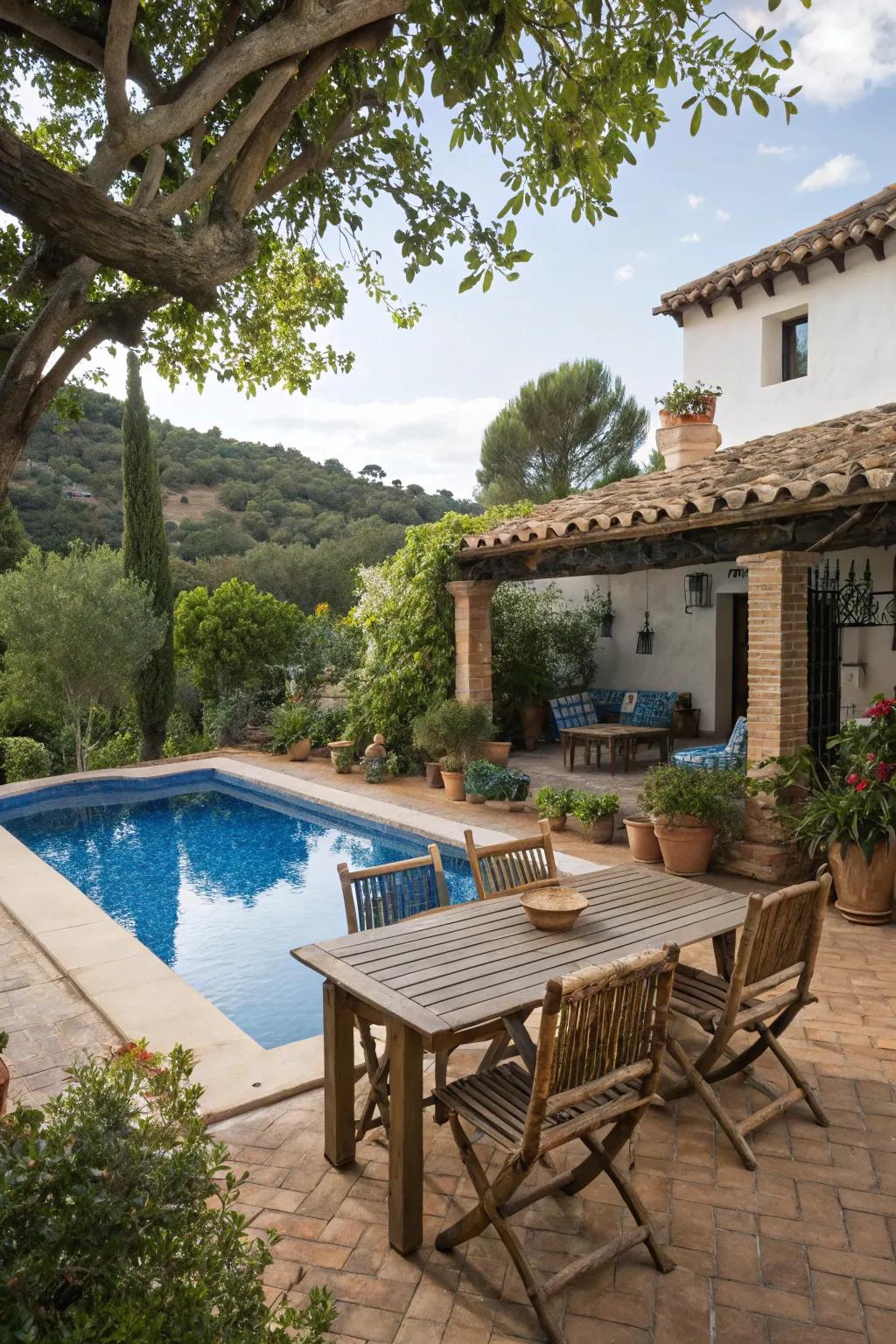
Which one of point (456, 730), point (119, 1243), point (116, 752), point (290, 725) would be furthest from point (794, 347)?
point (119, 1243)

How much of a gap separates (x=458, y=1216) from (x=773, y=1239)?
98cm

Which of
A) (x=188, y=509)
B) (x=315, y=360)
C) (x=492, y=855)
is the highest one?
(x=188, y=509)

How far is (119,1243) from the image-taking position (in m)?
1.42

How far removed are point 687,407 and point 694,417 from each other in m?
0.16

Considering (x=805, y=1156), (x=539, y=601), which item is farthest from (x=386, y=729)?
(x=805, y=1156)

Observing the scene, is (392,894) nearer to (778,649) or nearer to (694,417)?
(778,649)

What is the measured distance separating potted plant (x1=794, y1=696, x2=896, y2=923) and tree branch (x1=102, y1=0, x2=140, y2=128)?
526 centimetres

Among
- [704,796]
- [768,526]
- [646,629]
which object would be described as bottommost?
[704,796]

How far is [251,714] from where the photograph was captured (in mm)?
13984

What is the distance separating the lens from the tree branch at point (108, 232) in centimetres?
226

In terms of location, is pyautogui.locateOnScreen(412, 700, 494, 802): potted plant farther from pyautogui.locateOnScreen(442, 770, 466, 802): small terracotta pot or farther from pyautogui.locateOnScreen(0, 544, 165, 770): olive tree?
pyautogui.locateOnScreen(0, 544, 165, 770): olive tree

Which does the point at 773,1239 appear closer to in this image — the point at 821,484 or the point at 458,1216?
the point at 458,1216

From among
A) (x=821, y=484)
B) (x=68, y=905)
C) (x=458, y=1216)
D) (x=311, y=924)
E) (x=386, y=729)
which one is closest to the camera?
(x=458, y=1216)

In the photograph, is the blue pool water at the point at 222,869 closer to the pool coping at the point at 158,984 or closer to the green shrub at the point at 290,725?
the pool coping at the point at 158,984
